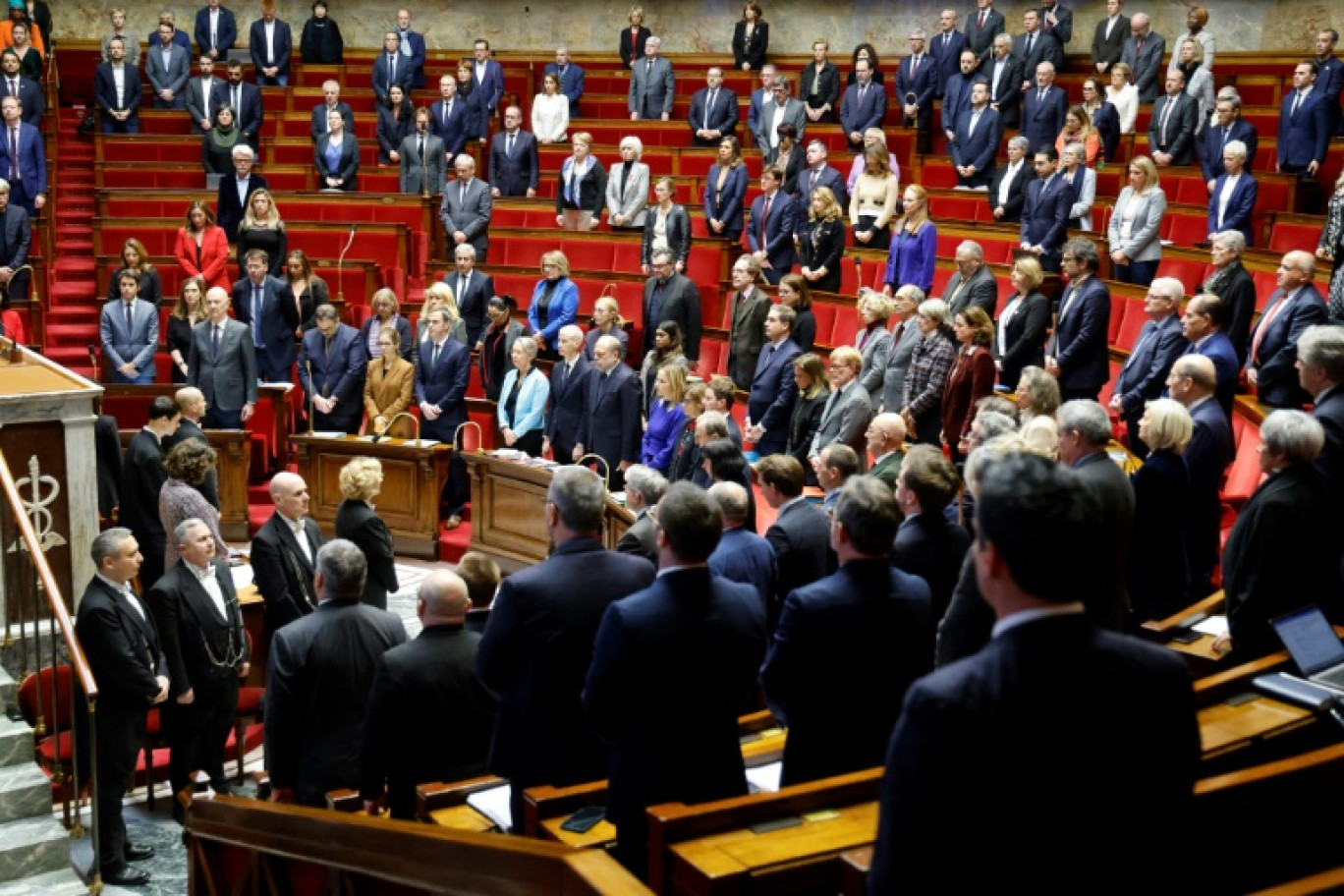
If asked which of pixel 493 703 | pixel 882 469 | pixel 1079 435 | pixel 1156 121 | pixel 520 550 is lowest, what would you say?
pixel 520 550

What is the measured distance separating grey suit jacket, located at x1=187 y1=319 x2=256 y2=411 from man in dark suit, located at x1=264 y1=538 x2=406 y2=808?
14.6ft

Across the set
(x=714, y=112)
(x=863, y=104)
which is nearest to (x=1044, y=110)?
(x=863, y=104)

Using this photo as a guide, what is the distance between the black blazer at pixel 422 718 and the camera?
3.72 metres

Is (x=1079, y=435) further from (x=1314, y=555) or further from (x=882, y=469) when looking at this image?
(x=882, y=469)

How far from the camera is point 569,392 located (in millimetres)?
7738

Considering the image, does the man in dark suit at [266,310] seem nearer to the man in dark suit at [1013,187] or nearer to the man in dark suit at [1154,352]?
the man in dark suit at [1013,187]

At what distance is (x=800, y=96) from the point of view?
38.1 ft

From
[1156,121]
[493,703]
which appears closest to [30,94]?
[1156,121]

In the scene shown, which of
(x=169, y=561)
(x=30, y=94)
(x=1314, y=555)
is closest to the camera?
(x=1314, y=555)

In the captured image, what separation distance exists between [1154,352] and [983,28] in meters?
5.85

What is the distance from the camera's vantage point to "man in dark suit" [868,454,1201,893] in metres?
1.66

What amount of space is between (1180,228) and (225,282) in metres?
5.97

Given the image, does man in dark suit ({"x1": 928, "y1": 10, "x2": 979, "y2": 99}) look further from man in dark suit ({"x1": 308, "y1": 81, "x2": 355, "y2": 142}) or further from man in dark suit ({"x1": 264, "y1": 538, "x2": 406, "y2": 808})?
man in dark suit ({"x1": 264, "y1": 538, "x2": 406, "y2": 808})

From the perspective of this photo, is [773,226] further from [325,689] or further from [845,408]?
[325,689]
